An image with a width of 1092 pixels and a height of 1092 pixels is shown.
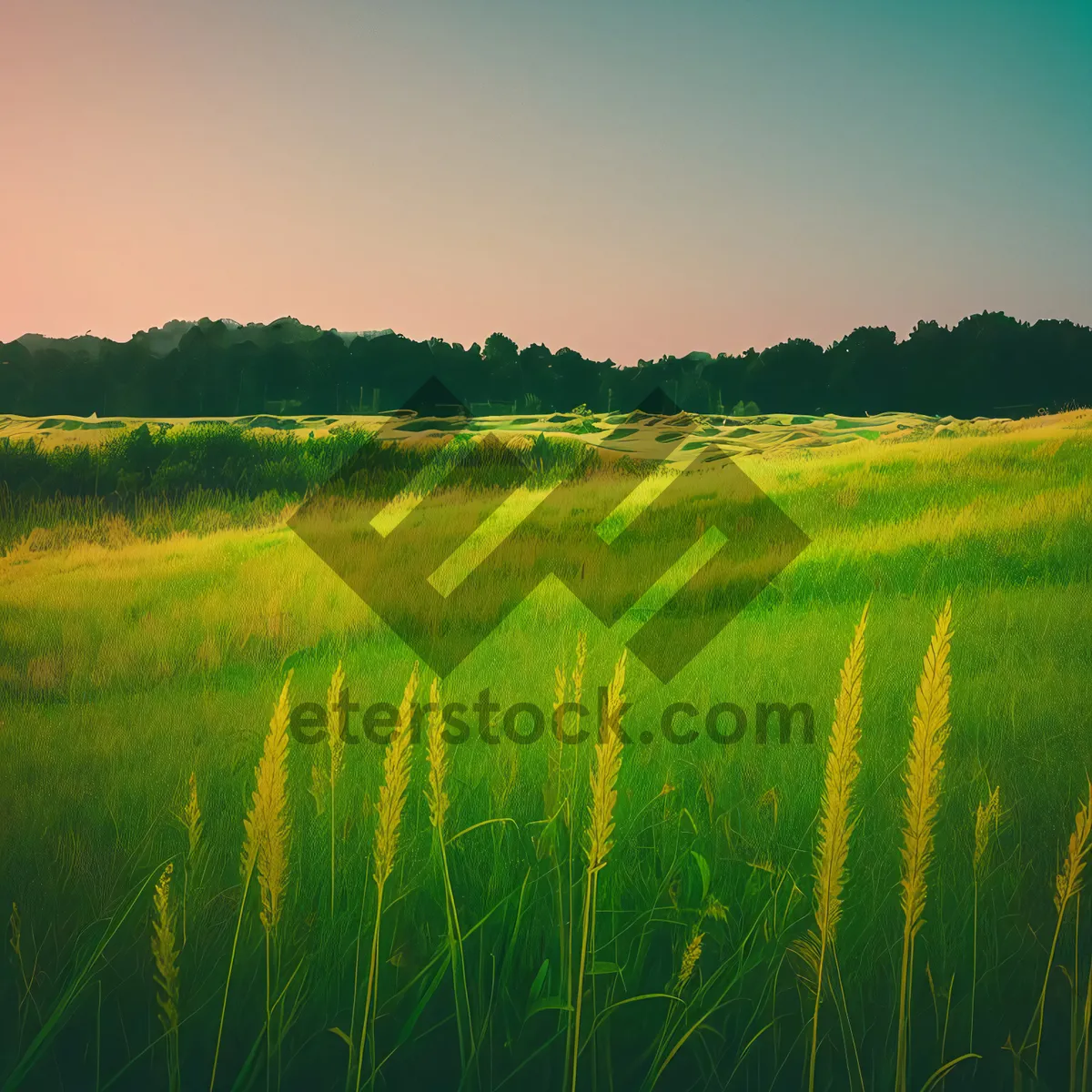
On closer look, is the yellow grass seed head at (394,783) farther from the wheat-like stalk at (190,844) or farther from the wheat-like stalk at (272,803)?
the wheat-like stalk at (190,844)

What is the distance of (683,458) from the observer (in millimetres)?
4086

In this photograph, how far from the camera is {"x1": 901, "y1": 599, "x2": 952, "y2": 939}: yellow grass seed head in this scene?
0.87 metres

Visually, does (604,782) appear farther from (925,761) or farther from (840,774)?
(925,761)

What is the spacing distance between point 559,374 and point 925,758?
323cm

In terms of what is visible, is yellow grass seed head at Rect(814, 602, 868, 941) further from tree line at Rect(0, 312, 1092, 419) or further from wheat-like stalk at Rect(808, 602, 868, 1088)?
tree line at Rect(0, 312, 1092, 419)

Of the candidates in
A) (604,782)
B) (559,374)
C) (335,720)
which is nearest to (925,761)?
(604,782)

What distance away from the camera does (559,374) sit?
3.89 meters

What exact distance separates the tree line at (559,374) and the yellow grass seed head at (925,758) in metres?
3.15

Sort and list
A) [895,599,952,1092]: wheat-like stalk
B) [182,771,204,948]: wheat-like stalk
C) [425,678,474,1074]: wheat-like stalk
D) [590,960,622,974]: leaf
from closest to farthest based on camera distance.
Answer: [895,599,952,1092]: wheat-like stalk, [425,678,474,1074]: wheat-like stalk, [182,771,204,948]: wheat-like stalk, [590,960,622,974]: leaf

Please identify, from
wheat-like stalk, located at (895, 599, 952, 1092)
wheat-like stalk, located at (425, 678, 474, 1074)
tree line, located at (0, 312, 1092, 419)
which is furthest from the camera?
tree line, located at (0, 312, 1092, 419)

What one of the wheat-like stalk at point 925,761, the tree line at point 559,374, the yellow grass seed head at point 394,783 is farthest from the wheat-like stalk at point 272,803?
the tree line at point 559,374

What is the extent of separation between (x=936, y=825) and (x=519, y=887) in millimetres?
1150

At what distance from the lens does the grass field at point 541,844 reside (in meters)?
1.40

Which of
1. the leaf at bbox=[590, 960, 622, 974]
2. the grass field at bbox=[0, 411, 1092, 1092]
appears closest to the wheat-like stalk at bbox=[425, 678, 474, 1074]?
the grass field at bbox=[0, 411, 1092, 1092]
